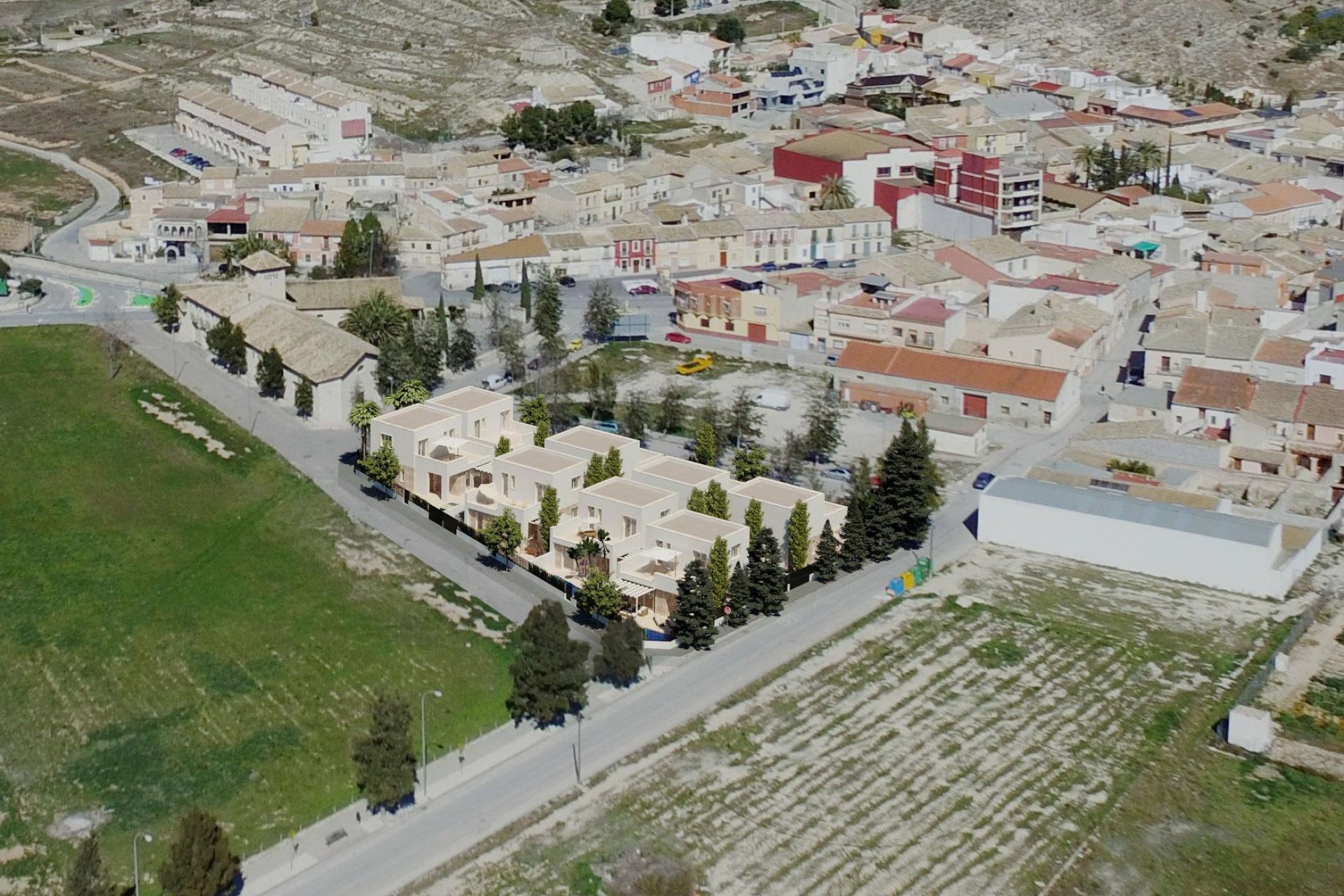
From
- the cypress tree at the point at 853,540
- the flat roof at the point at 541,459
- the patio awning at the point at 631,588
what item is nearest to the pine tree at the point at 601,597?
the patio awning at the point at 631,588

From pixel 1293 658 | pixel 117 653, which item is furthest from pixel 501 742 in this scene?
pixel 1293 658

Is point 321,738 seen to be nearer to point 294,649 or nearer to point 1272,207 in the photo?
point 294,649

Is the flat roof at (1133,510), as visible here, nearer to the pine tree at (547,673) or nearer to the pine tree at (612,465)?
the pine tree at (612,465)

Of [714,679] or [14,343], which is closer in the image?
[714,679]

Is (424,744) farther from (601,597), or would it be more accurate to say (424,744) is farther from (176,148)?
(176,148)

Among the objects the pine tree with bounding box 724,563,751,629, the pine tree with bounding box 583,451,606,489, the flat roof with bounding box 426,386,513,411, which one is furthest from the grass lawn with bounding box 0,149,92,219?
the pine tree with bounding box 724,563,751,629

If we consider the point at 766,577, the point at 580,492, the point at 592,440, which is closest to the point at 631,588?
the point at 766,577
